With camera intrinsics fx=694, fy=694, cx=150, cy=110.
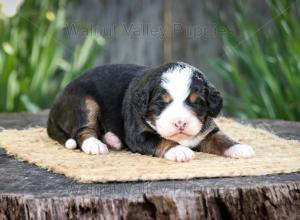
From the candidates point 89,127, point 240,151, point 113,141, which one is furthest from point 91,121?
point 240,151

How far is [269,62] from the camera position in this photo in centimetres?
705

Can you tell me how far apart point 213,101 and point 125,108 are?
0.62m

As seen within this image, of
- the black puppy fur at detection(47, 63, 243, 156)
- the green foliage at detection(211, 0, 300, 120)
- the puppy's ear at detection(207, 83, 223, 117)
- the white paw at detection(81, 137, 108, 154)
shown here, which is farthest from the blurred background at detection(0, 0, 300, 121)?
the white paw at detection(81, 137, 108, 154)

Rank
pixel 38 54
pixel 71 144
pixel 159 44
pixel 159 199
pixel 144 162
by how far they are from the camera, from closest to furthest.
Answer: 1. pixel 159 199
2. pixel 144 162
3. pixel 71 144
4. pixel 38 54
5. pixel 159 44

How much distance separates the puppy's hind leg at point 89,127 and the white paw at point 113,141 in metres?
0.07

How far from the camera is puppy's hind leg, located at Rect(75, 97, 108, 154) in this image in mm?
4129

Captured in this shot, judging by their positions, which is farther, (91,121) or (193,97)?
(91,121)

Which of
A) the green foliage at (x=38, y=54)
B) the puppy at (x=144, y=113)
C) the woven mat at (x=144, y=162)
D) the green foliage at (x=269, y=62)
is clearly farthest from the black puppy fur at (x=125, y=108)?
the green foliage at (x=38, y=54)

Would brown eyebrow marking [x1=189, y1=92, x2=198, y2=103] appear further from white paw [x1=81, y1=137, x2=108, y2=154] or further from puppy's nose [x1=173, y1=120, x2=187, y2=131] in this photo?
white paw [x1=81, y1=137, x2=108, y2=154]

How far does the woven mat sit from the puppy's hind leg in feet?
0.29

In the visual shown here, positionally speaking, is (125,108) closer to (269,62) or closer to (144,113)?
(144,113)

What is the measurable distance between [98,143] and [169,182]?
103 centimetres

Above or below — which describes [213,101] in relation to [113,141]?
above

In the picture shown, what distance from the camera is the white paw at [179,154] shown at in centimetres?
371
